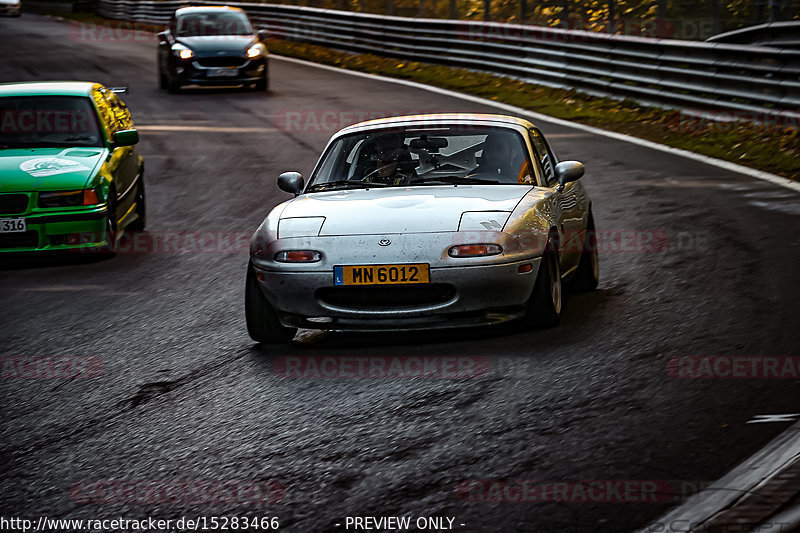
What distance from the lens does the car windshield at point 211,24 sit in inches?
993

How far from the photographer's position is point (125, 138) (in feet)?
36.4

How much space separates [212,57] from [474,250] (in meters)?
18.5

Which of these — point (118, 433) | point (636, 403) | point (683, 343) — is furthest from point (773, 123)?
point (118, 433)

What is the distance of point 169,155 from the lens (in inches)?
680

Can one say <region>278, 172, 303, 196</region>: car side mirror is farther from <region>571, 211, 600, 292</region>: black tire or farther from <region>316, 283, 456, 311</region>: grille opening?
<region>571, 211, 600, 292</region>: black tire

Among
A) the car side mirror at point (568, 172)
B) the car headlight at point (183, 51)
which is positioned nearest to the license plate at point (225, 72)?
the car headlight at point (183, 51)

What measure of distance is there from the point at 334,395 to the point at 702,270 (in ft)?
12.0

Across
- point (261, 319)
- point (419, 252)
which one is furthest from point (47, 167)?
point (419, 252)

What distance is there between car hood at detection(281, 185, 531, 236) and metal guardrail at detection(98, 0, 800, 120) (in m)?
8.84

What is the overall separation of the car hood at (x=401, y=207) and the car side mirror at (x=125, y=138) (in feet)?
11.6

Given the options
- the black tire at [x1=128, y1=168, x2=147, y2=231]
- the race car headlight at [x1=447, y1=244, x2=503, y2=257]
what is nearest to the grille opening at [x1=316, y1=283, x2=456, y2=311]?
the race car headlight at [x1=447, y1=244, x2=503, y2=257]

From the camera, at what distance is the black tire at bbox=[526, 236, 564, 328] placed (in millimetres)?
7051

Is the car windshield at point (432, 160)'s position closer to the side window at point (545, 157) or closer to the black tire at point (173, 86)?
the side window at point (545, 157)

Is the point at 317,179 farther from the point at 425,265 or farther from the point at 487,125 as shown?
the point at 425,265
